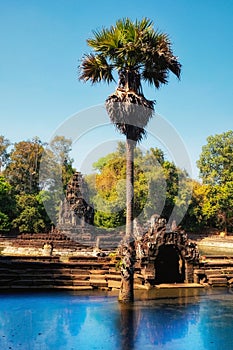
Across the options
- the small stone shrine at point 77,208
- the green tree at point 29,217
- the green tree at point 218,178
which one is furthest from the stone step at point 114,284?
the green tree at point 218,178

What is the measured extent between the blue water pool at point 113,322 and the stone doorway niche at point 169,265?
8.13 feet

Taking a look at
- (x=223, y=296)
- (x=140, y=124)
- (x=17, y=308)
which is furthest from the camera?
(x=223, y=296)

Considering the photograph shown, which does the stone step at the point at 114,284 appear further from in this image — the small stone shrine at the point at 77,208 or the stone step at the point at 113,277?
the small stone shrine at the point at 77,208

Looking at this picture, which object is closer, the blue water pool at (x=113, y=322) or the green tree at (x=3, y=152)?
the blue water pool at (x=113, y=322)

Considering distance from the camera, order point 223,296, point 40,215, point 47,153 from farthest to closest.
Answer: point 47,153
point 40,215
point 223,296

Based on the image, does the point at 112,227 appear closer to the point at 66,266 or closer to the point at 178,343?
the point at 66,266

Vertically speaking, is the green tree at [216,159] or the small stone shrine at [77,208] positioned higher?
the green tree at [216,159]

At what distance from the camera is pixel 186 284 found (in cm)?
1684

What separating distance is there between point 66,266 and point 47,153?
48226mm

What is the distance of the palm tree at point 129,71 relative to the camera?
1355 centimetres

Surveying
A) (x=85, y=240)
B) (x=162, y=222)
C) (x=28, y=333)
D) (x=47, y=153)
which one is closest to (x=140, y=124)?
(x=162, y=222)

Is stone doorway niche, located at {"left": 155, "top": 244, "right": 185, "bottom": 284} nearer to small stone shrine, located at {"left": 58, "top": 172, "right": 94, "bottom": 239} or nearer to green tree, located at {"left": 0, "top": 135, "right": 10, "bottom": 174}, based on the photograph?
small stone shrine, located at {"left": 58, "top": 172, "right": 94, "bottom": 239}

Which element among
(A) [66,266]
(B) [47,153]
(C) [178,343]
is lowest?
(C) [178,343]

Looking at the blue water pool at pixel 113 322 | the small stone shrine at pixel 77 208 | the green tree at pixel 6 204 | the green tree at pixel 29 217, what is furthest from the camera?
the green tree at pixel 6 204
